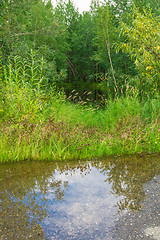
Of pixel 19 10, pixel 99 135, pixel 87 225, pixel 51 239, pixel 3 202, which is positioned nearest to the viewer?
pixel 51 239

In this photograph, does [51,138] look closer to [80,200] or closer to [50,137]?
[50,137]

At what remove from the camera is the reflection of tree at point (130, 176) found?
157 inches

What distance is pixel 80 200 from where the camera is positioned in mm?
4008

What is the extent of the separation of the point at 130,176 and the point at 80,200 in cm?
145

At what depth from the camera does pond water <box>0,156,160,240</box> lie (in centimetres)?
320

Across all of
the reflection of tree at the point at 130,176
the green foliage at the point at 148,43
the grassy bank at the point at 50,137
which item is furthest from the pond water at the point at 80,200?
the green foliage at the point at 148,43

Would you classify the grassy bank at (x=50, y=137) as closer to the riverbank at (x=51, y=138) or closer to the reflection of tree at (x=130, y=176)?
the riverbank at (x=51, y=138)

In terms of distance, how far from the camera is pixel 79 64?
157 feet

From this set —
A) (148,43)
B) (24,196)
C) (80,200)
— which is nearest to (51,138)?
(24,196)

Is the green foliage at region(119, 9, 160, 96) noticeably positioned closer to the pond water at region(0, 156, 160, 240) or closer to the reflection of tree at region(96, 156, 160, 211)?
the reflection of tree at region(96, 156, 160, 211)

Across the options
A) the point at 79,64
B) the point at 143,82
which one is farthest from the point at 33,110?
the point at 79,64

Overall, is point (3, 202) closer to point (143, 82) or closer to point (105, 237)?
point (105, 237)

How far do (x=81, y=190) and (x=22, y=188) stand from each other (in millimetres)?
1158

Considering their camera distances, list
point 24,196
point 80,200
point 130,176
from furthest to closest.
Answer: point 130,176
point 24,196
point 80,200
